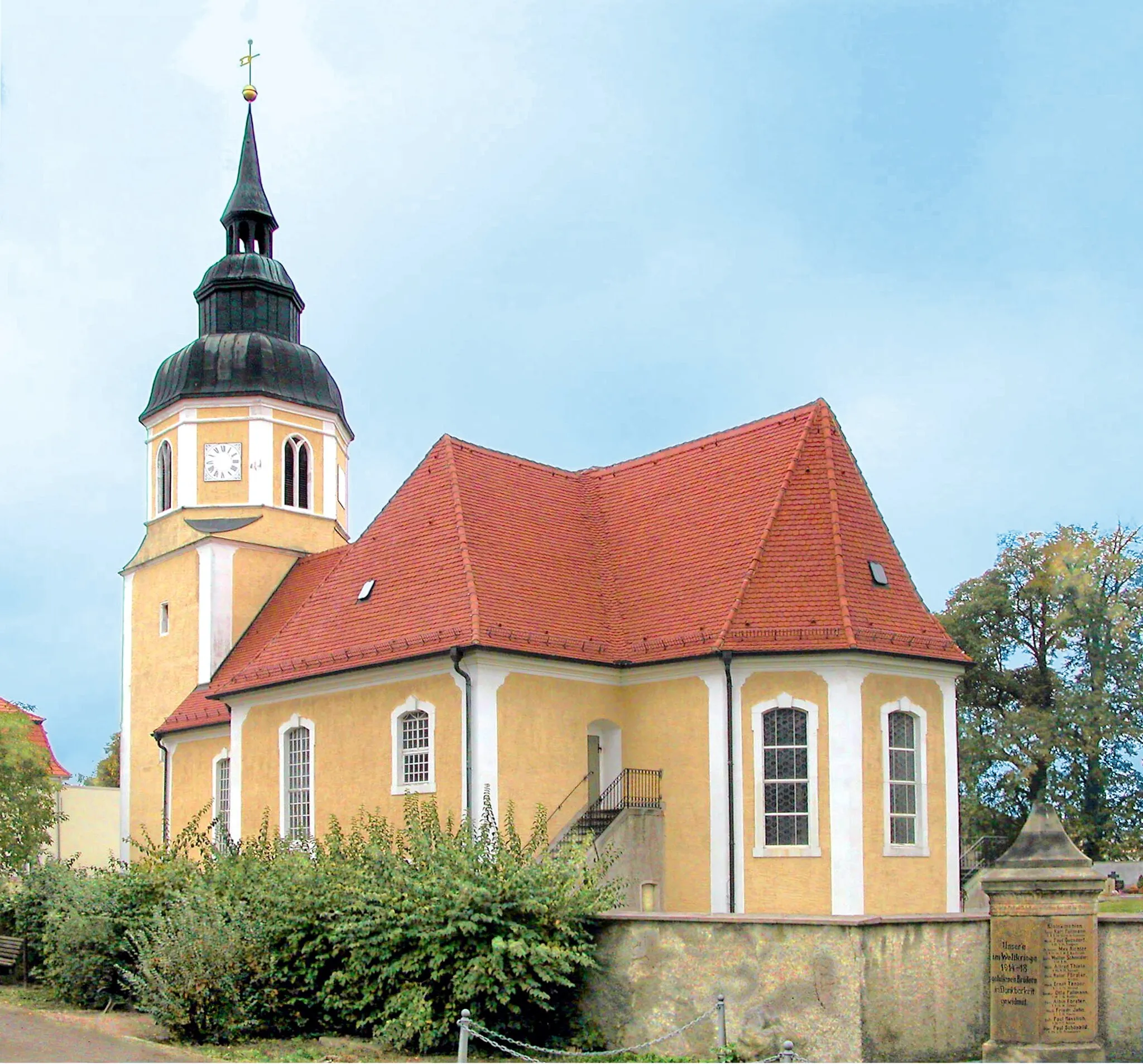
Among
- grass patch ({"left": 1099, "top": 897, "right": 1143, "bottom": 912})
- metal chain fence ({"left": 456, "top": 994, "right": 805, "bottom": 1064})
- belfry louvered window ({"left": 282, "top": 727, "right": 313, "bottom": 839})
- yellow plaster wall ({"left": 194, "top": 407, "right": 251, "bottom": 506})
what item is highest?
yellow plaster wall ({"left": 194, "top": 407, "right": 251, "bottom": 506})

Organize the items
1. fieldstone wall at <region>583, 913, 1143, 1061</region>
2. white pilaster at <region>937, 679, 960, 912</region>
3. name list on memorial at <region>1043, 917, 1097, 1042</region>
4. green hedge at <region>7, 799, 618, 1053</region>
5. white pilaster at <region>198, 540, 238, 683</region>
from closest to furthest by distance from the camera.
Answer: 1. fieldstone wall at <region>583, 913, 1143, 1061</region>
2. name list on memorial at <region>1043, 917, 1097, 1042</region>
3. green hedge at <region>7, 799, 618, 1053</region>
4. white pilaster at <region>937, 679, 960, 912</region>
5. white pilaster at <region>198, 540, 238, 683</region>

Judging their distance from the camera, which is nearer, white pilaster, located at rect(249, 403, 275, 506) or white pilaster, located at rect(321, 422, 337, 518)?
white pilaster, located at rect(249, 403, 275, 506)

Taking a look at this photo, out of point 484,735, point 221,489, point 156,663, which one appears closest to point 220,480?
point 221,489

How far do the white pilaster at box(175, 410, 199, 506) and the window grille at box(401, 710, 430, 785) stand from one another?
48.3 ft

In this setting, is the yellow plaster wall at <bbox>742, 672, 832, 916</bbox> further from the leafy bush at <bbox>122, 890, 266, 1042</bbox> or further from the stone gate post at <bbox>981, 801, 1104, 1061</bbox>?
the leafy bush at <bbox>122, 890, 266, 1042</bbox>

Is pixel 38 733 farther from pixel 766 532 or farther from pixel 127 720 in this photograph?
pixel 766 532

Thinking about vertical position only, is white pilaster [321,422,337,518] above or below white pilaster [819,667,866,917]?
above

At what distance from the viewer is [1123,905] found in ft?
125

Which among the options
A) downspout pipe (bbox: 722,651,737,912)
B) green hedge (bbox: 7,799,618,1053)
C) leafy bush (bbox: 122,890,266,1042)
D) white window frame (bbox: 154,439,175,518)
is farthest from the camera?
white window frame (bbox: 154,439,175,518)

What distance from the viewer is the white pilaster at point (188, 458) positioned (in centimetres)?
3728

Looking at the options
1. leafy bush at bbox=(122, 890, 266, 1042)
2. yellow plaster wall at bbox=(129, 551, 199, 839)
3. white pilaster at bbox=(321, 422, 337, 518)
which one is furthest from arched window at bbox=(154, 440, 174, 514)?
leafy bush at bbox=(122, 890, 266, 1042)

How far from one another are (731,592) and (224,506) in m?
17.1

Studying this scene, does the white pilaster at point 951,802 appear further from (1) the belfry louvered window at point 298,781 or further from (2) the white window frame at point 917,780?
(1) the belfry louvered window at point 298,781

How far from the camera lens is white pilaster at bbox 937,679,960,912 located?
23766mm
